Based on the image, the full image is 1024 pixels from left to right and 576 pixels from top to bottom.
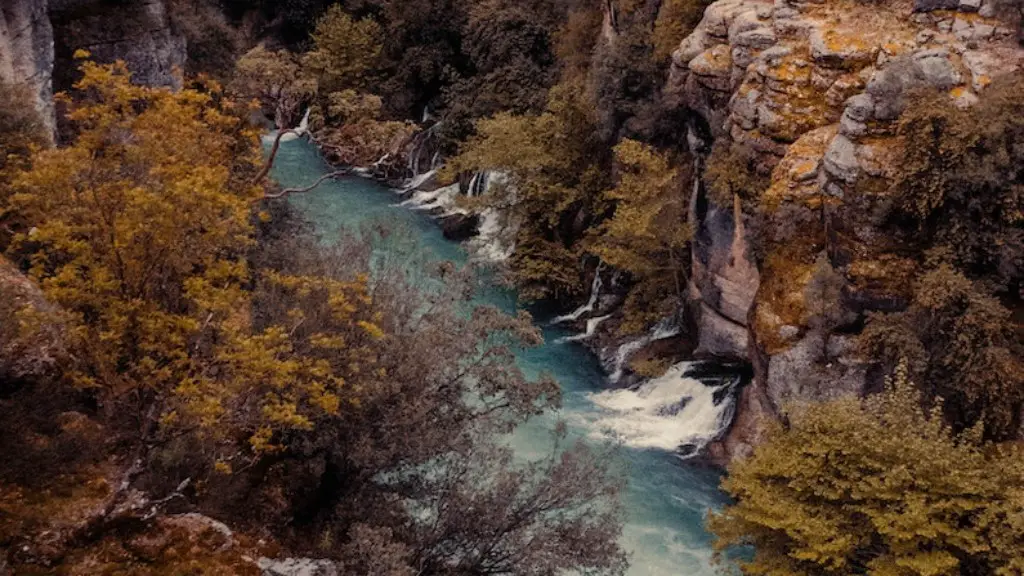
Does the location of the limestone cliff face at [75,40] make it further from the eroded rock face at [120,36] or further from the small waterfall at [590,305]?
the small waterfall at [590,305]

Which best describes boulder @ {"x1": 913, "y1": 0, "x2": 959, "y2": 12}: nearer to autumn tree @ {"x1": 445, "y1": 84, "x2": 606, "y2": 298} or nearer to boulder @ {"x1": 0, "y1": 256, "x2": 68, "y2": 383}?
autumn tree @ {"x1": 445, "y1": 84, "x2": 606, "y2": 298}

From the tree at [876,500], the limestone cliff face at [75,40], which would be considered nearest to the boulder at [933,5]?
the tree at [876,500]

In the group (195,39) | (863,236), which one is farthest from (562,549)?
(195,39)

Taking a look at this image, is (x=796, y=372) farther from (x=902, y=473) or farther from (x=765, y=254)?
(x=902, y=473)

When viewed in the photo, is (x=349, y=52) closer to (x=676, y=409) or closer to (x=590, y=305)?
(x=590, y=305)

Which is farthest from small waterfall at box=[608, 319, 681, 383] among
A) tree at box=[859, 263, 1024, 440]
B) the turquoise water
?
tree at box=[859, 263, 1024, 440]

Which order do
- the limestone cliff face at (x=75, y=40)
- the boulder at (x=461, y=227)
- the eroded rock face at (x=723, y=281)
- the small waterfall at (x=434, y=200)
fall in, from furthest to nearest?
the small waterfall at (x=434, y=200)
the boulder at (x=461, y=227)
the eroded rock face at (x=723, y=281)
the limestone cliff face at (x=75, y=40)
